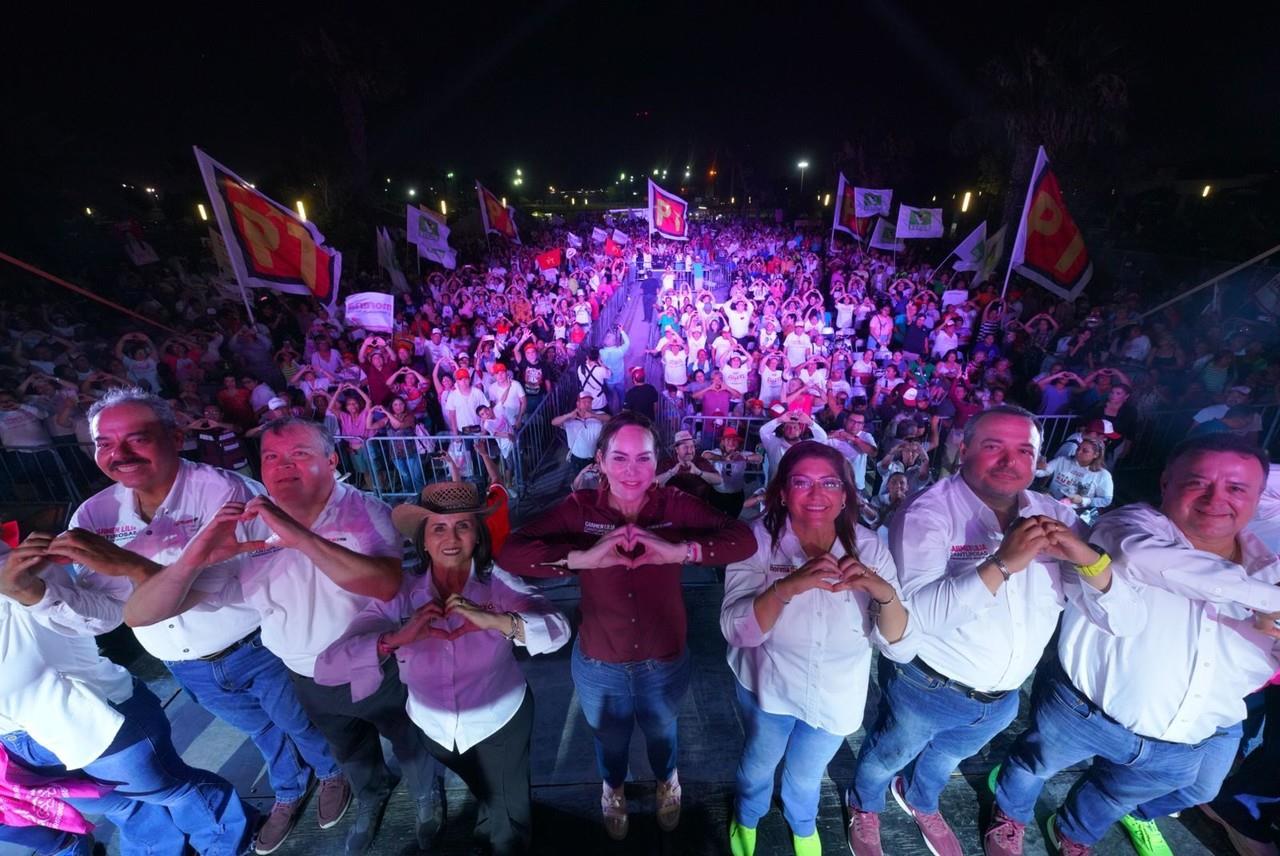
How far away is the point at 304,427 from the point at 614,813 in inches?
107

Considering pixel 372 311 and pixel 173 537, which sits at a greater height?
pixel 372 311

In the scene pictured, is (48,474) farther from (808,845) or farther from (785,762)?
(808,845)

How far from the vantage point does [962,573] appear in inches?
89.4

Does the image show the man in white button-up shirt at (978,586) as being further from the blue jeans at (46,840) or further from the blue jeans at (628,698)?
the blue jeans at (46,840)

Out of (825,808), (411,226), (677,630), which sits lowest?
(825,808)

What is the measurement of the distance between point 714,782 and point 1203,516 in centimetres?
289

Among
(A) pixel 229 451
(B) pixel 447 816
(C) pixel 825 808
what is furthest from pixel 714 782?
(A) pixel 229 451

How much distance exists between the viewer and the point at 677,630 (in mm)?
2723

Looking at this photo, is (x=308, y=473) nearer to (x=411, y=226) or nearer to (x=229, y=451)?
(x=229, y=451)

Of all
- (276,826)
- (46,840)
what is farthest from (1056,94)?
(46,840)

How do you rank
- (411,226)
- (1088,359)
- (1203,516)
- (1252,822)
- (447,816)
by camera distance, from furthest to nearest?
(411,226) → (1088,359) → (447,816) → (1252,822) → (1203,516)

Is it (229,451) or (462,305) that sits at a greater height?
(462,305)

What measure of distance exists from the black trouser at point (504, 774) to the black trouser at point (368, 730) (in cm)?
25

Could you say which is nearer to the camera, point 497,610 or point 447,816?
point 497,610
